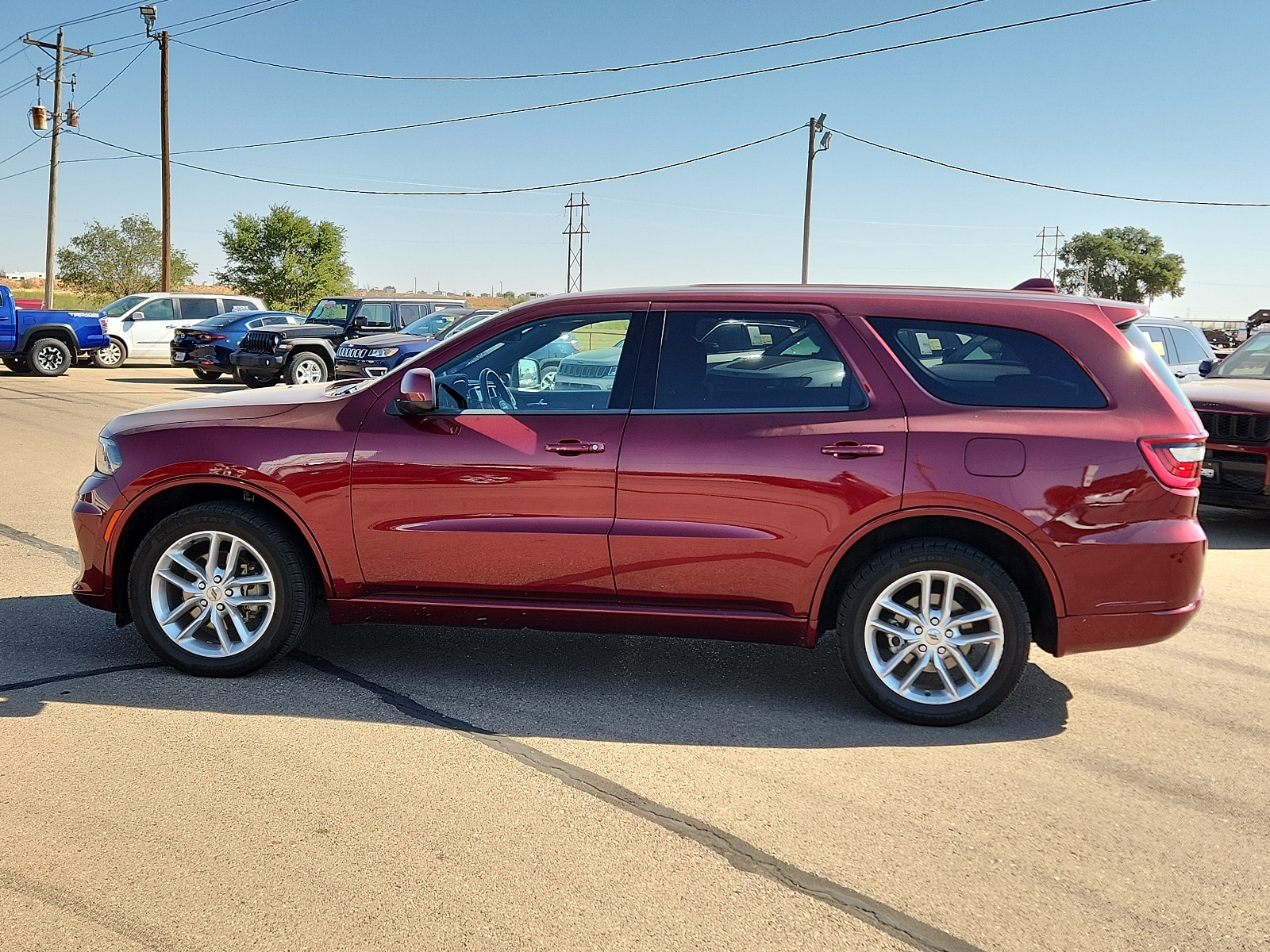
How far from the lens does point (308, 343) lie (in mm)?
20906

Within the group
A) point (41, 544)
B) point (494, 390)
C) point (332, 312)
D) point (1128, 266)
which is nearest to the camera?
point (494, 390)

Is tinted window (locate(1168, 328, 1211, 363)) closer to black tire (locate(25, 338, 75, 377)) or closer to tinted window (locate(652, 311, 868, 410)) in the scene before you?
tinted window (locate(652, 311, 868, 410))

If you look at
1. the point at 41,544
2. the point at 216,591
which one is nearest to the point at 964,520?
the point at 216,591

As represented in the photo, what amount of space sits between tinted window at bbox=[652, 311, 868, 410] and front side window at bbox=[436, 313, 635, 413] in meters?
0.22

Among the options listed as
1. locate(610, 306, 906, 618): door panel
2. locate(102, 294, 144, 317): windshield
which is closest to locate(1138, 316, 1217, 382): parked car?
locate(610, 306, 906, 618): door panel

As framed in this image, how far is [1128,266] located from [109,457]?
10276cm

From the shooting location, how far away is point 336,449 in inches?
188

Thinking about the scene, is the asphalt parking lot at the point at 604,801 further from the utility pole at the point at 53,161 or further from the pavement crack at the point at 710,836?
the utility pole at the point at 53,161

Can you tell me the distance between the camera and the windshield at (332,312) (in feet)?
74.8

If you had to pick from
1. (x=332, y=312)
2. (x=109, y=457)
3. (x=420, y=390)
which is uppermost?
(x=332, y=312)

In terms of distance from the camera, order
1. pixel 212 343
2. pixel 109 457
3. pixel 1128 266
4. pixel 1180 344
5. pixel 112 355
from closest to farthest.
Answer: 1. pixel 109 457
2. pixel 1180 344
3. pixel 212 343
4. pixel 112 355
5. pixel 1128 266

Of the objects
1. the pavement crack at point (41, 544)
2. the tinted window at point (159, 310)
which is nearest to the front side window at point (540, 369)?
the pavement crack at point (41, 544)

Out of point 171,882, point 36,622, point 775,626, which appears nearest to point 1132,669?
point 775,626

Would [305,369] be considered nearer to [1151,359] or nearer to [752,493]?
[752,493]
